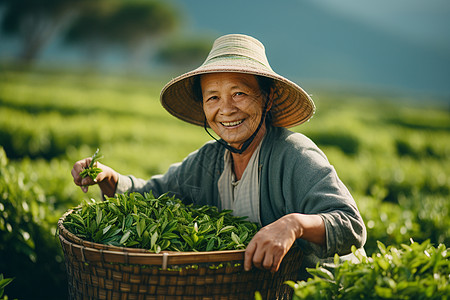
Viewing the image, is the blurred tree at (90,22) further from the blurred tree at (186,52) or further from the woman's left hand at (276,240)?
the woman's left hand at (276,240)

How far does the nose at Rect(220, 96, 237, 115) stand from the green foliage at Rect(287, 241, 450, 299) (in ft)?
3.34

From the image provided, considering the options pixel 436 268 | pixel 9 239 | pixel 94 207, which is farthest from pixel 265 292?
pixel 9 239

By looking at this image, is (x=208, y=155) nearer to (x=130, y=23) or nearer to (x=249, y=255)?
(x=249, y=255)

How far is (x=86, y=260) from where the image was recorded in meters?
1.75

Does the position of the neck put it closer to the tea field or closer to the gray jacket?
the gray jacket

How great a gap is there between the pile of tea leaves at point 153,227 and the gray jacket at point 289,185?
26 centimetres

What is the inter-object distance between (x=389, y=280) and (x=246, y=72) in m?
1.20

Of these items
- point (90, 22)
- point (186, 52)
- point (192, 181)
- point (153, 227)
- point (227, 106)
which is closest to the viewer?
point (153, 227)

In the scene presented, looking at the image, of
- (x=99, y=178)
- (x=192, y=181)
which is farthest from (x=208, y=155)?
(x=99, y=178)

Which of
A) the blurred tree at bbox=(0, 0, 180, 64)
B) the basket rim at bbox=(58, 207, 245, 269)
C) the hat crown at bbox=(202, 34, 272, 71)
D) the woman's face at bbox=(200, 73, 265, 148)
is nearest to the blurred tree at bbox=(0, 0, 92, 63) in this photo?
the blurred tree at bbox=(0, 0, 180, 64)

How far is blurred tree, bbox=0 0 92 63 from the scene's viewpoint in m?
41.0

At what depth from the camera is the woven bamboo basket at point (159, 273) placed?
1644mm

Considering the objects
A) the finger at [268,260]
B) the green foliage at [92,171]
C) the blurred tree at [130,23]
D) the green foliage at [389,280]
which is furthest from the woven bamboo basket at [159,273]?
the blurred tree at [130,23]

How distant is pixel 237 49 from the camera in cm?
233
